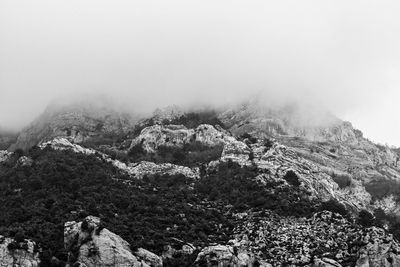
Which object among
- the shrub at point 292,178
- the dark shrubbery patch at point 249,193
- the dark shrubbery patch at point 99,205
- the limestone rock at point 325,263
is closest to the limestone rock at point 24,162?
the dark shrubbery patch at point 99,205

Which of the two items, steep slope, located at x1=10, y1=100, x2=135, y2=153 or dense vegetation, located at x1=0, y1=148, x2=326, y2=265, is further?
steep slope, located at x1=10, y1=100, x2=135, y2=153

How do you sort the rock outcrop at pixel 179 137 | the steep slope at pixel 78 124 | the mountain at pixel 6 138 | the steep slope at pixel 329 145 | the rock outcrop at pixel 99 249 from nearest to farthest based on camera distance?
the rock outcrop at pixel 99 249 → the rock outcrop at pixel 179 137 → the steep slope at pixel 329 145 → the steep slope at pixel 78 124 → the mountain at pixel 6 138

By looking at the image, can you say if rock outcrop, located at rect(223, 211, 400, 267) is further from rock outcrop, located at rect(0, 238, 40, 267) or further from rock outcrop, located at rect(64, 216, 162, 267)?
rock outcrop, located at rect(0, 238, 40, 267)

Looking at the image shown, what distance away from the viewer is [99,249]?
88.3 m

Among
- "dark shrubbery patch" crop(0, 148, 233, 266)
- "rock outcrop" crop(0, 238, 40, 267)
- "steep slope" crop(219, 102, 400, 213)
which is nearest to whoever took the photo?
"rock outcrop" crop(0, 238, 40, 267)

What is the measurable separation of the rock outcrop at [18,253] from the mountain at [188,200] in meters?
0.13

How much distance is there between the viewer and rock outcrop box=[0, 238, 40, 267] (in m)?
85.0

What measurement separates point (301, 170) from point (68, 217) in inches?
1874

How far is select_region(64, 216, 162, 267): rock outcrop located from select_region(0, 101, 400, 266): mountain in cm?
16

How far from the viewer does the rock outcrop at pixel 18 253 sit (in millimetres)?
85000

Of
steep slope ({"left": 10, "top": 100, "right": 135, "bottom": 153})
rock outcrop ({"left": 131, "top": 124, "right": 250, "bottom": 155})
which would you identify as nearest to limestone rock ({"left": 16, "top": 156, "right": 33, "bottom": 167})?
rock outcrop ({"left": 131, "top": 124, "right": 250, "bottom": 155})

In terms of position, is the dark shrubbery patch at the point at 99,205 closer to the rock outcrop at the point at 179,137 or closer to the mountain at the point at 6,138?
the rock outcrop at the point at 179,137

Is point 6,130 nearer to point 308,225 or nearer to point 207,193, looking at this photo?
point 207,193

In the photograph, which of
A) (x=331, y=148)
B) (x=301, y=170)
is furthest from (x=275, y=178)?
(x=331, y=148)
